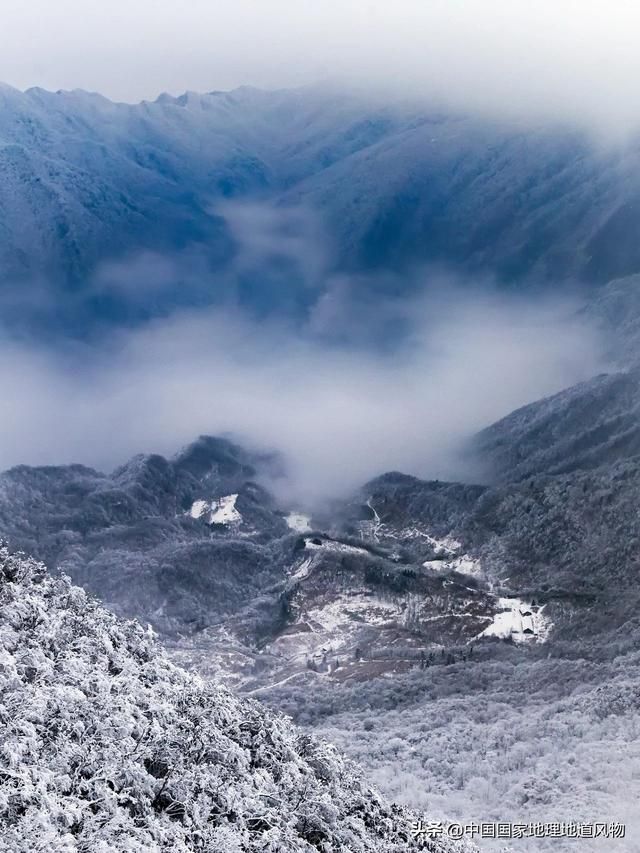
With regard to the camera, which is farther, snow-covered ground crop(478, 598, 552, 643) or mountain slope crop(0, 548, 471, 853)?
snow-covered ground crop(478, 598, 552, 643)

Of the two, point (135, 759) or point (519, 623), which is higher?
point (519, 623)

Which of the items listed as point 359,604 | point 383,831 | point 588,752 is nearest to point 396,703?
point 588,752

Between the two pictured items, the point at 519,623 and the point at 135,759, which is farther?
the point at 519,623

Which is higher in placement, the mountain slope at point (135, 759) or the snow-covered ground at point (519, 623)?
the snow-covered ground at point (519, 623)

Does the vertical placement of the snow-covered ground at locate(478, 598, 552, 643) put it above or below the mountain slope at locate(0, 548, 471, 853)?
above

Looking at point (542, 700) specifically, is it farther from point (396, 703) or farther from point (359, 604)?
point (359, 604)

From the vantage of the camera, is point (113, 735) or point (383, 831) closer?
point (113, 735)

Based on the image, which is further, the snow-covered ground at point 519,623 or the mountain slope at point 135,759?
the snow-covered ground at point 519,623

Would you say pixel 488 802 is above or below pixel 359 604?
below
